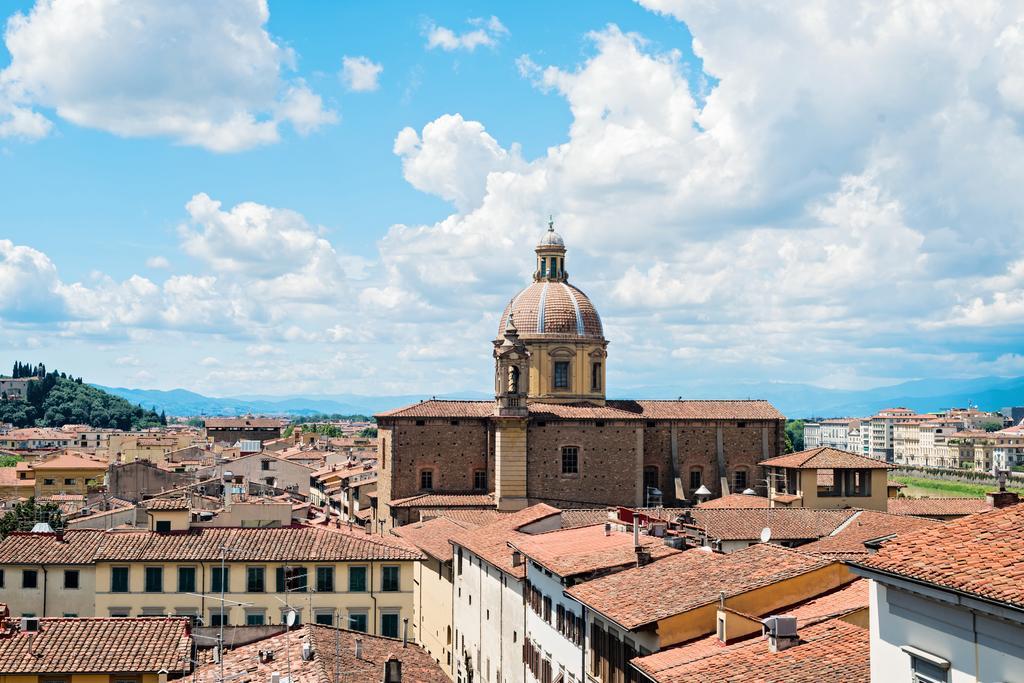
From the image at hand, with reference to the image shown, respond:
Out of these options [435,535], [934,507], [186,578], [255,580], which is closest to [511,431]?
[435,535]

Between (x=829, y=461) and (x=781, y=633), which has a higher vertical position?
(x=829, y=461)

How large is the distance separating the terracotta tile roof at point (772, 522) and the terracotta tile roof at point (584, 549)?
29.8ft

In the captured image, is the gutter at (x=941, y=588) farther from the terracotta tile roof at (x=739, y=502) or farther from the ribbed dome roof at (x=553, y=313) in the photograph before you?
the ribbed dome roof at (x=553, y=313)

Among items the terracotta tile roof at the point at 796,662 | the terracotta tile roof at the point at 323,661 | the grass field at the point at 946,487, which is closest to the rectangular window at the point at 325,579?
the terracotta tile roof at the point at 323,661

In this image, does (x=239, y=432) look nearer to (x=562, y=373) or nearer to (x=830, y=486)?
(x=562, y=373)

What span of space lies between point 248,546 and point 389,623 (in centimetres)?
509

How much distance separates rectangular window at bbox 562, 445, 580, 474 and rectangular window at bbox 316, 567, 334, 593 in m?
27.3

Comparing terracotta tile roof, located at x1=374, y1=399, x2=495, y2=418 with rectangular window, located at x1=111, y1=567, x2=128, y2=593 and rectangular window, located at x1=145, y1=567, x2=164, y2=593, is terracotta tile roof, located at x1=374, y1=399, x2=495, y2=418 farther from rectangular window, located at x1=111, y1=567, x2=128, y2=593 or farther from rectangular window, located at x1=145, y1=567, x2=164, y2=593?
rectangular window, located at x1=111, y1=567, x2=128, y2=593

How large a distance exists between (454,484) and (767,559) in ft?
141

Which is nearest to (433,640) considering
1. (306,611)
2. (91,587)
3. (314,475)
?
(306,611)

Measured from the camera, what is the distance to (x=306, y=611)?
37.8m

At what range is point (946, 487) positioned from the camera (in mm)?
125500

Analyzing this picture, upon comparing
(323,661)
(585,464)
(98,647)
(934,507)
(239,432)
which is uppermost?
(239,432)

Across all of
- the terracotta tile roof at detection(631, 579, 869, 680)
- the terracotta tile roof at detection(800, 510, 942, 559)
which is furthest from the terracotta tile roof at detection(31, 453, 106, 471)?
the terracotta tile roof at detection(631, 579, 869, 680)
